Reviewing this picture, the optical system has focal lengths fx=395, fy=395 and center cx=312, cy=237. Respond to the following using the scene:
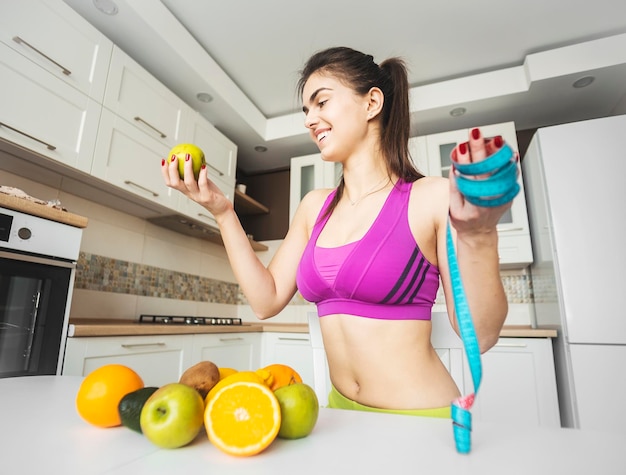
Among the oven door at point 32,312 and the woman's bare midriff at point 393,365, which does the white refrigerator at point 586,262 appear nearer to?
the woman's bare midriff at point 393,365

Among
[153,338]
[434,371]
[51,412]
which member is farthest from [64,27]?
[434,371]

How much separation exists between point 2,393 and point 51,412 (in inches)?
6.5

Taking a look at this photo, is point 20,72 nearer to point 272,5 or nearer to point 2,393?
point 272,5

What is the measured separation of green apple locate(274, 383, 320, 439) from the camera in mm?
408

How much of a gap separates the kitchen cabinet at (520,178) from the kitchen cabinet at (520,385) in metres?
0.63

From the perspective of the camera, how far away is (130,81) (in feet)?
7.13

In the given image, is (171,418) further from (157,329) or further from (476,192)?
(157,329)

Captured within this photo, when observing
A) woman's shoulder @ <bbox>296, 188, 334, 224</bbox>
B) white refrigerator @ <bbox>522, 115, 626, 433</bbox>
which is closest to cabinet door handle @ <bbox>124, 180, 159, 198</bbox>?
woman's shoulder @ <bbox>296, 188, 334, 224</bbox>

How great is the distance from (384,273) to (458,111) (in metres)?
2.51

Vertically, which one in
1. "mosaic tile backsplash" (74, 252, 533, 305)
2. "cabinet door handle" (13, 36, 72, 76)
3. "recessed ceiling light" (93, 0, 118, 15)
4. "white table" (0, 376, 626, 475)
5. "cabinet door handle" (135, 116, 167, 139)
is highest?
"recessed ceiling light" (93, 0, 118, 15)

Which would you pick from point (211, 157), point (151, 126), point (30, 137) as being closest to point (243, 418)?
point (30, 137)

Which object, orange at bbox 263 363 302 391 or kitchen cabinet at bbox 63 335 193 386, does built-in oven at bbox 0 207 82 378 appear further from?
orange at bbox 263 363 302 391

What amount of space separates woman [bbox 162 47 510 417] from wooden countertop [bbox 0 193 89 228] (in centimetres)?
93

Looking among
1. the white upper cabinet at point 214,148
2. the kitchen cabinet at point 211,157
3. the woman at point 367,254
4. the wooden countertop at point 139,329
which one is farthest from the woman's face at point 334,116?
the white upper cabinet at point 214,148
